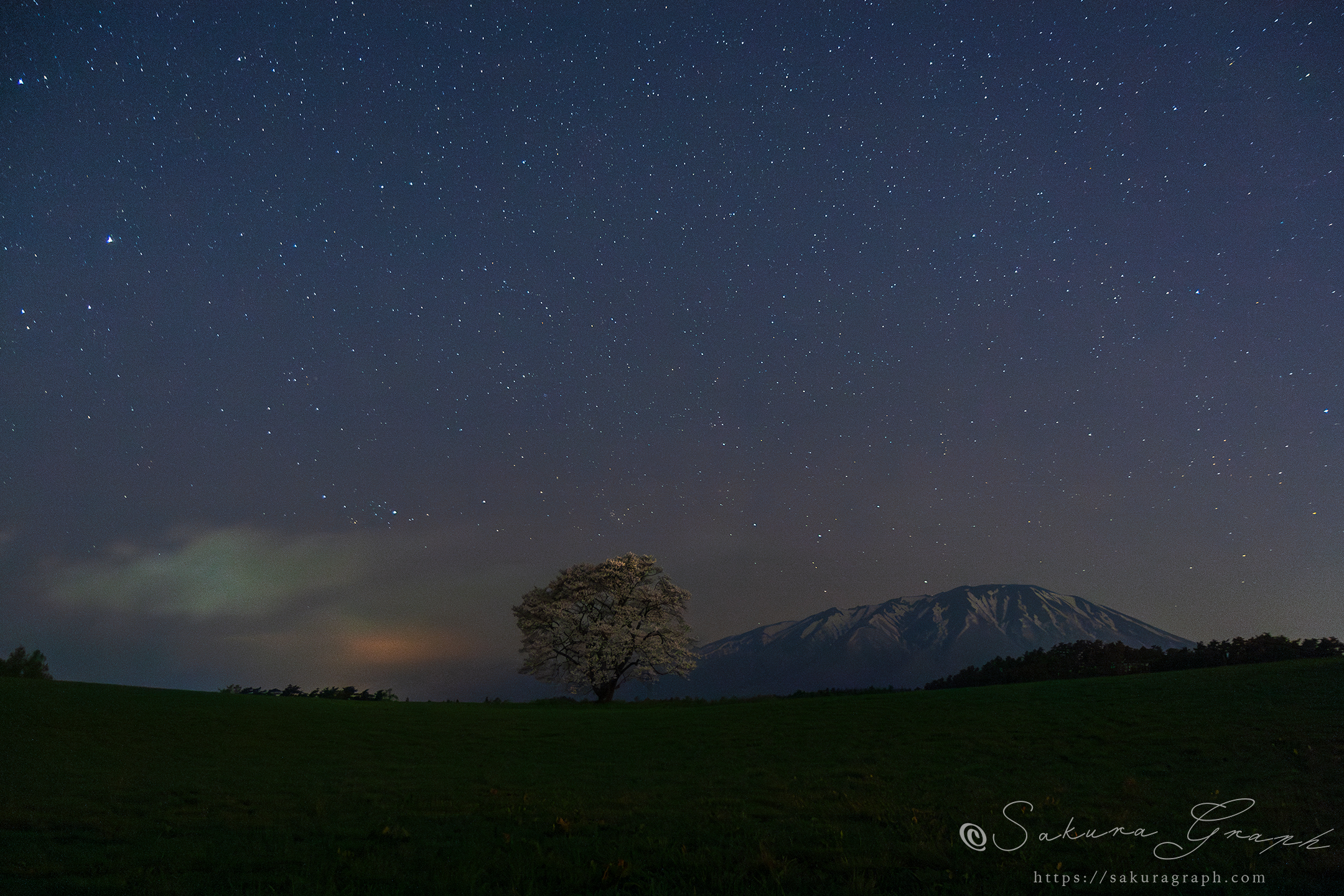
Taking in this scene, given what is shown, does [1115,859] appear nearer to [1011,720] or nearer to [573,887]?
[573,887]

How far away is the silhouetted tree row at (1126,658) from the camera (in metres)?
41.6

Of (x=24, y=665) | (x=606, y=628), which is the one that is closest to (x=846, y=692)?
(x=606, y=628)

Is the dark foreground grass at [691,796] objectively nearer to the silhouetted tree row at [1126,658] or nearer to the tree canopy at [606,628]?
the silhouetted tree row at [1126,658]

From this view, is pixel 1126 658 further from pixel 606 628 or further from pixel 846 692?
pixel 606 628

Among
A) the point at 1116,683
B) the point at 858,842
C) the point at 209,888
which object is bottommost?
the point at 1116,683

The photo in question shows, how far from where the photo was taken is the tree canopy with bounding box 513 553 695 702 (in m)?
55.0

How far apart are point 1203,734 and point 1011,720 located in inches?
253

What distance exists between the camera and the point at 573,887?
7723mm

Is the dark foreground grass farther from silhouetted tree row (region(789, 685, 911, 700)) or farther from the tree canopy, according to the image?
the tree canopy

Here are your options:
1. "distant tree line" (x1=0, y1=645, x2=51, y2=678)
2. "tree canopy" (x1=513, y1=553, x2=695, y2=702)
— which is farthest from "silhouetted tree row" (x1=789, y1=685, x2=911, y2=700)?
"distant tree line" (x1=0, y1=645, x2=51, y2=678)

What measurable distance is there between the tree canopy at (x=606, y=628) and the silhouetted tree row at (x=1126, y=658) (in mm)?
21345

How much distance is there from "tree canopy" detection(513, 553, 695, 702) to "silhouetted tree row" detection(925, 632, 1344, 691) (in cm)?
2134

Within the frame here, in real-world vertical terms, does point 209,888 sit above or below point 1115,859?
above

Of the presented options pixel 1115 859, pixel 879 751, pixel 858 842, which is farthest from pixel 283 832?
pixel 879 751
